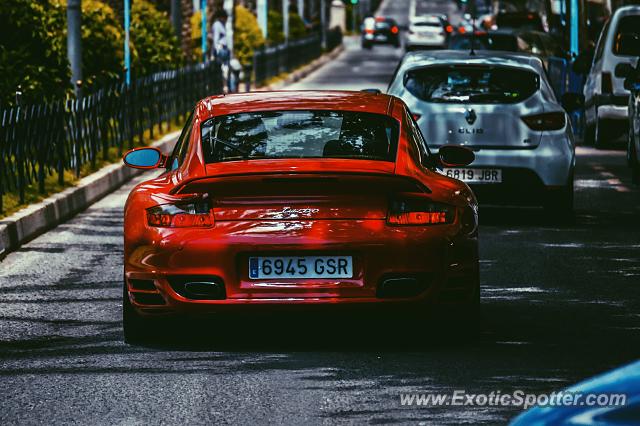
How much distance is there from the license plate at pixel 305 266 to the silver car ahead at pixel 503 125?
6.81 metres

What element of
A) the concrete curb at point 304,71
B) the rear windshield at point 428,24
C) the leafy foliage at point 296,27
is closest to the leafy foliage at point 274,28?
the concrete curb at point 304,71

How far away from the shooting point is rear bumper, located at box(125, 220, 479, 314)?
838 cm

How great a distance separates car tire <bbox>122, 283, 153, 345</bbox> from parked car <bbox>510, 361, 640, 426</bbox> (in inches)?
190

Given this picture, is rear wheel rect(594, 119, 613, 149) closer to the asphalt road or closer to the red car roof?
the asphalt road

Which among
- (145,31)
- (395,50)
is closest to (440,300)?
(145,31)

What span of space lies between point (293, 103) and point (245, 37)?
42.3 m

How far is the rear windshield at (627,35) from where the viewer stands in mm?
24156

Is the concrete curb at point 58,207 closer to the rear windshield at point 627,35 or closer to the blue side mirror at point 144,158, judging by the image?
the blue side mirror at point 144,158

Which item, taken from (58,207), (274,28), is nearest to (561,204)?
(58,207)

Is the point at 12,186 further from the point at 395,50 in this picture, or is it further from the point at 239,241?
the point at 395,50

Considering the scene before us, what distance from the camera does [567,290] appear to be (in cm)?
1103

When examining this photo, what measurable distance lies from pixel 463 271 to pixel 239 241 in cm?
114

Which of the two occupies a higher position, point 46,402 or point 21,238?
point 46,402

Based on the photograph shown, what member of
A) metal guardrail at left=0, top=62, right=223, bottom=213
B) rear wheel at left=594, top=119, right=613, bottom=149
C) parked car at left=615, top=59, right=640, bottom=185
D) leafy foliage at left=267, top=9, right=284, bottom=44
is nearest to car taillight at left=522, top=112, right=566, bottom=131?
parked car at left=615, top=59, right=640, bottom=185
